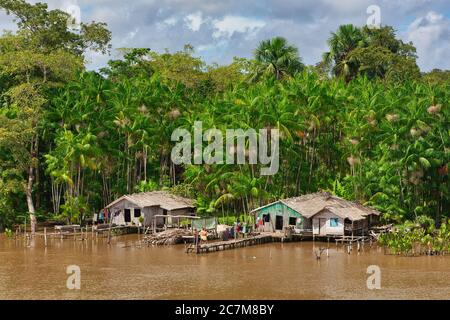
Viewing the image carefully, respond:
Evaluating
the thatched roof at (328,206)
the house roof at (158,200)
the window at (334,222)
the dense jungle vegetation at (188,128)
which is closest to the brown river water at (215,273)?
the window at (334,222)

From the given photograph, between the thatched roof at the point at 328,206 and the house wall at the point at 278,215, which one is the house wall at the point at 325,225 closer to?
the thatched roof at the point at 328,206

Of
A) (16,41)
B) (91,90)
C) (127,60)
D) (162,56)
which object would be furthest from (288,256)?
(162,56)

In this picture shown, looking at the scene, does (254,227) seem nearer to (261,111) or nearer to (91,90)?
(261,111)

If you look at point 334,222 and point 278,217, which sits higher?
point 278,217

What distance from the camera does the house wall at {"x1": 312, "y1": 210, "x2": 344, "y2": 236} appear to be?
4638 cm

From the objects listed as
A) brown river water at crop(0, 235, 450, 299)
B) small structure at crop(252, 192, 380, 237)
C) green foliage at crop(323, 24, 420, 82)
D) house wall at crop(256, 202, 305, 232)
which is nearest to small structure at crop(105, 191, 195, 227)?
brown river water at crop(0, 235, 450, 299)

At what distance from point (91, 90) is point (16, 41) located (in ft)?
22.2

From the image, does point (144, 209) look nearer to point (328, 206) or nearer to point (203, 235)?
point (203, 235)

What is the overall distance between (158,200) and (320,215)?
1231cm

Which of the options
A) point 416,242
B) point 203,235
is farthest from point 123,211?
point 416,242

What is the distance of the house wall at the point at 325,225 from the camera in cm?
4638

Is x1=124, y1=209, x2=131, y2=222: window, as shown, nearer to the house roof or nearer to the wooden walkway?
the house roof

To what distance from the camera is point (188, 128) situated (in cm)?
5803

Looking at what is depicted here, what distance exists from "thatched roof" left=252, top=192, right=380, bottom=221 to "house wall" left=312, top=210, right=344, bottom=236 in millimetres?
379
